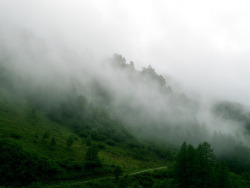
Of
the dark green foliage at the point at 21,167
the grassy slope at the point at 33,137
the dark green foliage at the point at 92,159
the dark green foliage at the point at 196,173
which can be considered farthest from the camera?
the grassy slope at the point at 33,137

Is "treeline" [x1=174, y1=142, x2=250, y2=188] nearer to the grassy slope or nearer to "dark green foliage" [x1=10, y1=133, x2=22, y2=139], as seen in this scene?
the grassy slope

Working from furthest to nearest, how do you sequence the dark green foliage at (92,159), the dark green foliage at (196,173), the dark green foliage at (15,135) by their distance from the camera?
the dark green foliage at (15,135) → the dark green foliage at (92,159) → the dark green foliage at (196,173)

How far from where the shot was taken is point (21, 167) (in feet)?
249

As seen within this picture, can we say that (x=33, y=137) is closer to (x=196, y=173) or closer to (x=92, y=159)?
(x=92, y=159)

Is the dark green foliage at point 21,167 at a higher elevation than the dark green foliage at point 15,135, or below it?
below

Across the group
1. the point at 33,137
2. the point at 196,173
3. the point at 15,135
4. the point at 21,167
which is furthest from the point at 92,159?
the point at 196,173

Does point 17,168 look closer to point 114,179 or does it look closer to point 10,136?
point 10,136

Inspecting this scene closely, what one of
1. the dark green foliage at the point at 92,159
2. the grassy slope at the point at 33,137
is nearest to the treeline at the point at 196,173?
the dark green foliage at the point at 92,159

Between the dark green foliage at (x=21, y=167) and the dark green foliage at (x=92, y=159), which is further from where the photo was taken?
the dark green foliage at (x=92, y=159)

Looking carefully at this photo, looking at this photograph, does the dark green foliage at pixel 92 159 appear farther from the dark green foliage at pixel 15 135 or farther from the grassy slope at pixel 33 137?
the dark green foliage at pixel 15 135

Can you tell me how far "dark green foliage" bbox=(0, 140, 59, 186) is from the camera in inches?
2847

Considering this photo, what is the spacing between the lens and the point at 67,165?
303 feet

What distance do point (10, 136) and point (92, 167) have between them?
174 feet

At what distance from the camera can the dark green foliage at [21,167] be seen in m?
72.3
